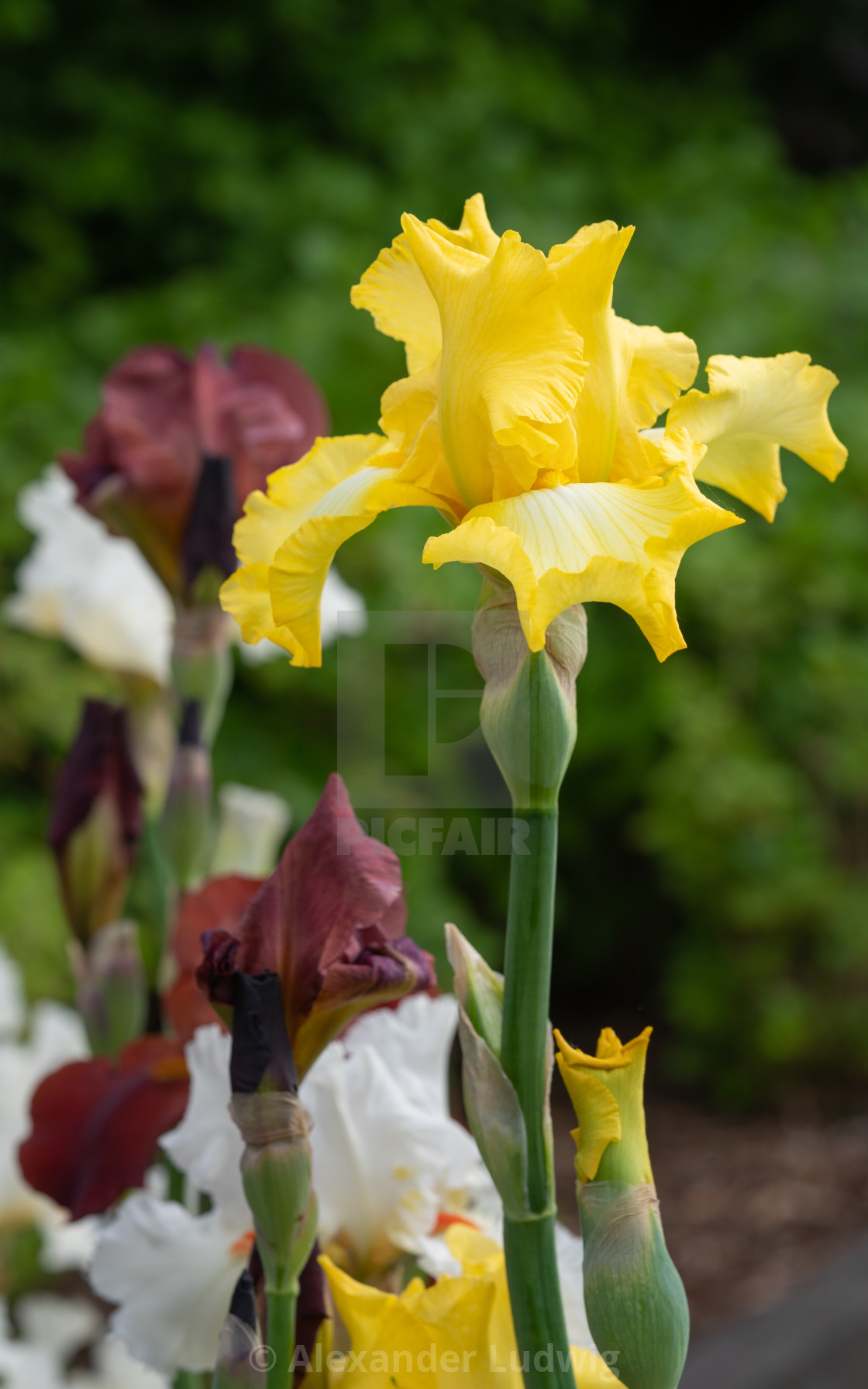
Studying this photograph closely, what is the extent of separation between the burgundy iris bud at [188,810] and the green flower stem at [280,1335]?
0.25 m

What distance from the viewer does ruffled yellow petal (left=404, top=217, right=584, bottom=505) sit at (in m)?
0.29

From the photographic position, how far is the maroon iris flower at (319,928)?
0.33 meters

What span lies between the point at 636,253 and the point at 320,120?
89cm

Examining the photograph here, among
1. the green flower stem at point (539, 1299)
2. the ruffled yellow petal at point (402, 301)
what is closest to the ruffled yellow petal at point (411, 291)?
the ruffled yellow petal at point (402, 301)

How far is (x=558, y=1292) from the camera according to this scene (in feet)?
1.00

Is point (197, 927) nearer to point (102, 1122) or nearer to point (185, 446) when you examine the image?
point (102, 1122)

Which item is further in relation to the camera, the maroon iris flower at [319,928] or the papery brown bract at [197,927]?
the papery brown bract at [197,927]

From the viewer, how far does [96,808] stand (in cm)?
56

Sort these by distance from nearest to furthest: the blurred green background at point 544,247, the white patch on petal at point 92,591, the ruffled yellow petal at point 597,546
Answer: the ruffled yellow petal at point 597,546
the white patch on petal at point 92,591
the blurred green background at point 544,247

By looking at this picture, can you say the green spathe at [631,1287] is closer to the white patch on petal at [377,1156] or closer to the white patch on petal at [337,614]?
the white patch on petal at [377,1156]

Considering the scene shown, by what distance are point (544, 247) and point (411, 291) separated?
5.39 ft

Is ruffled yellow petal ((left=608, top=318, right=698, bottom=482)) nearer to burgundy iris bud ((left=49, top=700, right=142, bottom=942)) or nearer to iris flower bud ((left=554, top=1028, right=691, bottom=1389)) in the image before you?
iris flower bud ((left=554, top=1028, right=691, bottom=1389))

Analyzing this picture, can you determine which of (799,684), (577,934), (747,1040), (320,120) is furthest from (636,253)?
(747,1040)

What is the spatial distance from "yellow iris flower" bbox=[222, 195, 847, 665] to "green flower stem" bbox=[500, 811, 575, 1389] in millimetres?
61
